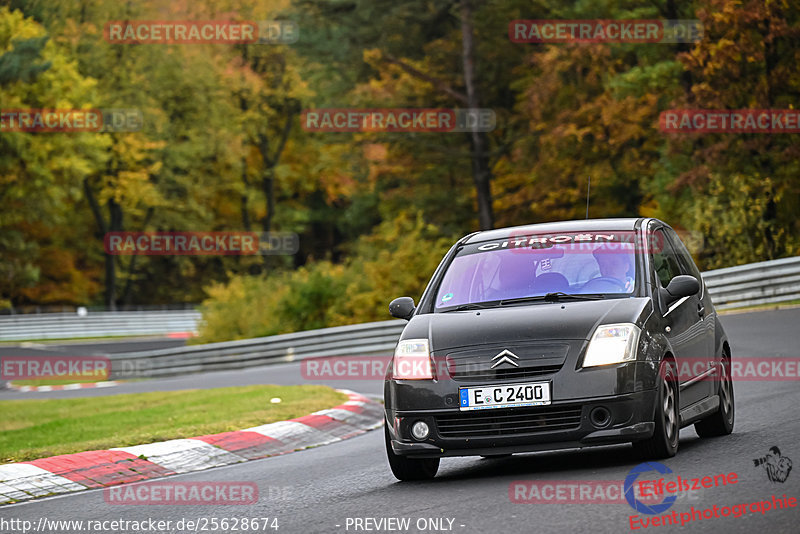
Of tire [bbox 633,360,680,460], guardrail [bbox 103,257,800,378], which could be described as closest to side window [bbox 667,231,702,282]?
tire [bbox 633,360,680,460]

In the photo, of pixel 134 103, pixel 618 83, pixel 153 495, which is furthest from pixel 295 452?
pixel 134 103

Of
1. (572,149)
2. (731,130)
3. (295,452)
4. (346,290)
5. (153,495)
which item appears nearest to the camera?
(153,495)

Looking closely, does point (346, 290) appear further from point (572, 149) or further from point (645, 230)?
point (645, 230)

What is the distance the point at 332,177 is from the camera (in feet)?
224

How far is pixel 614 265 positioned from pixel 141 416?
9.41 meters

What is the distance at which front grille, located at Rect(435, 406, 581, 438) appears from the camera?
25.7 ft

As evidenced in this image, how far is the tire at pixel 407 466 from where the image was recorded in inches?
336

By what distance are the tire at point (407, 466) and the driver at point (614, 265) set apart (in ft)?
6.11

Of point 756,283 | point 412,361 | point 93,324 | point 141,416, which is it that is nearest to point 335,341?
point 756,283

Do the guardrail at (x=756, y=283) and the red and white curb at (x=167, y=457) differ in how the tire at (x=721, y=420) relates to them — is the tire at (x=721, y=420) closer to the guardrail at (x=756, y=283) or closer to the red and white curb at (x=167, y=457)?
the red and white curb at (x=167, y=457)

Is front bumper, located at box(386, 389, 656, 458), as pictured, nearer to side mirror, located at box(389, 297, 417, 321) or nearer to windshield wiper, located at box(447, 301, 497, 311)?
windshield wiper, located at box(447, 301, 497, 311)

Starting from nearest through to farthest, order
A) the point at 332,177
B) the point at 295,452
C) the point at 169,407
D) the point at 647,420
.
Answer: the point at 647,420
the point at 295,452
the point at 169,407
the point at 332,177

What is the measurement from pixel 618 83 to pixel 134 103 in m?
34.6

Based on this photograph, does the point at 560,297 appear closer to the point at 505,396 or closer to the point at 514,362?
the point at 514,362
